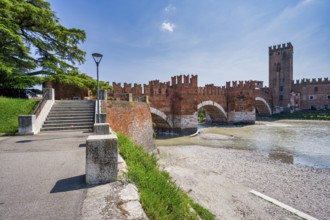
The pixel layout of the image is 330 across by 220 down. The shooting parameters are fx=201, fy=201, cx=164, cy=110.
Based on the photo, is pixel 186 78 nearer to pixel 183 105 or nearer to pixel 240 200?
pixel 183 105

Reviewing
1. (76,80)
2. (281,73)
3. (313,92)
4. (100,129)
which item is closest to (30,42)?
(76,80)

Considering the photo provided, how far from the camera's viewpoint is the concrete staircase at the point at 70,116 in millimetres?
9266

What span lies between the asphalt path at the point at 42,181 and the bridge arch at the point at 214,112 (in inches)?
963

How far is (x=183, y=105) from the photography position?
22672 millimetres

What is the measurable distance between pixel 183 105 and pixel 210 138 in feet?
15.7

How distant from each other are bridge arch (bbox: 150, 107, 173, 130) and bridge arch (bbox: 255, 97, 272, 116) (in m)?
29.9

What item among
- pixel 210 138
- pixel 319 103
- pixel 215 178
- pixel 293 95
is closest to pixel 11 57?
pixel 215 178

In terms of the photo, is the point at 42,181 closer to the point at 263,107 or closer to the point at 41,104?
the point at 41,104

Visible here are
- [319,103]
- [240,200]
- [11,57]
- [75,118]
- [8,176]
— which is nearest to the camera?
[8,176]

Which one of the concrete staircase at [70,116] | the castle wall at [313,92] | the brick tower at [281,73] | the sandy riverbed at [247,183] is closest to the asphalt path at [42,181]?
the concrete staircase at [70,116]

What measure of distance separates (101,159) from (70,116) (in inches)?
303

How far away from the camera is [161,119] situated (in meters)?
22.7

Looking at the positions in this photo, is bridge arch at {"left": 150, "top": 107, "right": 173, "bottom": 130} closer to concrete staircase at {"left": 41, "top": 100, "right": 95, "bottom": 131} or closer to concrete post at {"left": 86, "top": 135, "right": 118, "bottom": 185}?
concrete staircase at {"left": 41, "top": 100, "right": 95, "bottom": 131}

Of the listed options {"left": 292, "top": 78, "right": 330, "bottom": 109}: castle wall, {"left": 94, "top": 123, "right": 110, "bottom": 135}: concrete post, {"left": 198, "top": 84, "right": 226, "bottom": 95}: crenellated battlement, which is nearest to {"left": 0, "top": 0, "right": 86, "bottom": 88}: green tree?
{"left": 94, "top": 123, "right": 110, "bottom": 135}: concrete post
